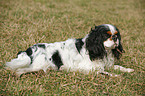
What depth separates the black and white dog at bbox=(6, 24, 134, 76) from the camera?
3.11 m

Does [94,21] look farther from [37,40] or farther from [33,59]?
[33,59]

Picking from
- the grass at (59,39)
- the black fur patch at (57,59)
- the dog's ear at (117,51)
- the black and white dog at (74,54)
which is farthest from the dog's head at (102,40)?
the black fur patch at (57,59)

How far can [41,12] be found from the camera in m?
6.49

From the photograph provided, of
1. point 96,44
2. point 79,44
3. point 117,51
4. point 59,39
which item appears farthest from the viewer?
point 59,39

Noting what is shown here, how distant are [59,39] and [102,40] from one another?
1779 mm

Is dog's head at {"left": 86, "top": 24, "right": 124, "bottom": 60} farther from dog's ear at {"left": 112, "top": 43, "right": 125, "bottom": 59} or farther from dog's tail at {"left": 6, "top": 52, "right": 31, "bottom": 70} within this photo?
dog's tail at {"left": 6, "top": 52, "right": 31, "bottom": 70}

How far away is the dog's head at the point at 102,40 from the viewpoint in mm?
3053

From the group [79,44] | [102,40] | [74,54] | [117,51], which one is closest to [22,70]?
[74,54]

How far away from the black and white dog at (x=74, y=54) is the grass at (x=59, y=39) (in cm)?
15

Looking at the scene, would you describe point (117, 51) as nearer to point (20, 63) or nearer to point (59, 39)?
point (59, 39)

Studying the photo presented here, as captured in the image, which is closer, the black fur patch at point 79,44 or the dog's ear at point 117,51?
the black fur patch at point 79,44

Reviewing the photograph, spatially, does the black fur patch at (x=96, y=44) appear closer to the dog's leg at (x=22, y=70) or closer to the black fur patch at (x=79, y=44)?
the black fur patch at (x=79, y=44)

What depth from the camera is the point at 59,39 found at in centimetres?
461

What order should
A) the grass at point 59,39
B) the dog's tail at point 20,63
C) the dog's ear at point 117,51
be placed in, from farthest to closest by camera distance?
the dog's ear at point 117,51, the dog's tail at point 20,63, the grass at point 59,39
